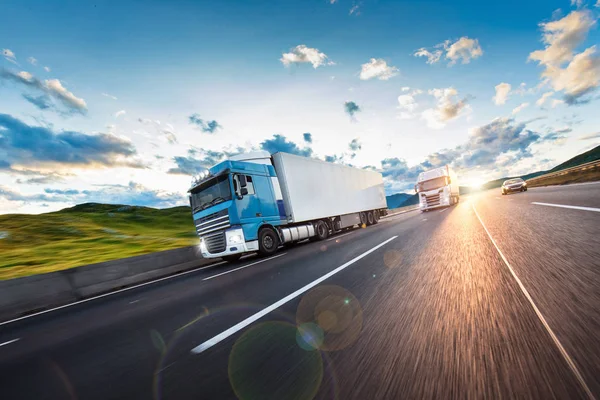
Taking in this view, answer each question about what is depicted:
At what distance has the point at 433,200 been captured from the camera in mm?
22891

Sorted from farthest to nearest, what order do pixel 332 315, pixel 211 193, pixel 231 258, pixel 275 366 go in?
pixel 231 258
pixel 211 193
pixel 332 315
pixel 275 366

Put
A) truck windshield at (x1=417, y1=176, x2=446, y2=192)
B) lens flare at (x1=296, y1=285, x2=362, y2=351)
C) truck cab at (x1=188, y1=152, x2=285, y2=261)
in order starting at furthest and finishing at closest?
truck windshield at (x1=417, y1=176, x2=446, y2=192), truck cab at (x1=188, y1=152, x2=285, y2=261), lens flare at (x1=296, y1=285, x2=362, y2=351)

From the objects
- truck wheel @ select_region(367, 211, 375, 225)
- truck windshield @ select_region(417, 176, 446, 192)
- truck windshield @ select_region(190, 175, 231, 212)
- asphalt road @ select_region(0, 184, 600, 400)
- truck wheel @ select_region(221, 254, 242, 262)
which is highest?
truck windshield @ select_region(190, 175, 231, 212)

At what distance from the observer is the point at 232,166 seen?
33.2 ft

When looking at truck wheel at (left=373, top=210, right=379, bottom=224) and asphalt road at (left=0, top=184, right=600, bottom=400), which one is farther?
truck wheel at (left=373, top=210, right=379, bottom=224)

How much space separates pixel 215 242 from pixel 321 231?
634cm

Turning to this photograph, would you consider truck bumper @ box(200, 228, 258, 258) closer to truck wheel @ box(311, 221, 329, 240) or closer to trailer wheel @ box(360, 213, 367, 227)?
truck wheel @ box(311, 221, 329, 240)

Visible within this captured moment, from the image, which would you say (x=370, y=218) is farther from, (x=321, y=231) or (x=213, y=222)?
(x=213, y=222)

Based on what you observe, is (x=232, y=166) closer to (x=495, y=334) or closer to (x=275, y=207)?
(x=275, y=207)

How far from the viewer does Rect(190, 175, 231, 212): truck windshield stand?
1001 cm

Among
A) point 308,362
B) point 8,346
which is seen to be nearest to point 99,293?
point 8,346

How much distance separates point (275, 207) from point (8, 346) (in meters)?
8.56

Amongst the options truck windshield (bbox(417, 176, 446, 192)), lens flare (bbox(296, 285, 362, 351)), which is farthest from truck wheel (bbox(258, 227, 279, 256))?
truck windshield (bbox(417, 176, 446, 192))

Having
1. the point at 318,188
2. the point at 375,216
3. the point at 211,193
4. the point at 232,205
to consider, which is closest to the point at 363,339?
the point at 232,205
